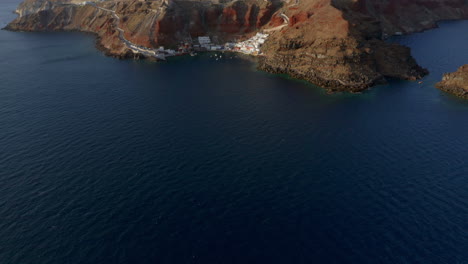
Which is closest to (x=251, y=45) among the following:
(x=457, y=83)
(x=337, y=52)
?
(x=337, y=52)

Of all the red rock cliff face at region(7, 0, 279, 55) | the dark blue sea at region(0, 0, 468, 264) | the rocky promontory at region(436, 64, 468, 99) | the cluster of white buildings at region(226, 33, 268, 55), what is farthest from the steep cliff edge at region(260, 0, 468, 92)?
the red rock cliff face at region(7, 0, 279, 55)

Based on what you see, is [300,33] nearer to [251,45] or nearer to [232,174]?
[251,45]

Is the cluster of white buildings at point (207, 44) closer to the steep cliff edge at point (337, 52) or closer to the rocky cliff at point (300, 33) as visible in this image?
the rocky cliff at point (300, 33)

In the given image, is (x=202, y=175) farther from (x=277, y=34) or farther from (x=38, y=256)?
(x=277, y=34)

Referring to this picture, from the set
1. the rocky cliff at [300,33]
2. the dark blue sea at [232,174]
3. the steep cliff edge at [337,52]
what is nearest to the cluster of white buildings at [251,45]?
the rocky cliff at [300,33]

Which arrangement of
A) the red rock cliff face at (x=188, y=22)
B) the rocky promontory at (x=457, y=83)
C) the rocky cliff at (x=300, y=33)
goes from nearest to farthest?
the rocky promontory at (x=457, y=83)
the rocky cliff at (x=300, y=33)
the red rock cliff face at (x=188, y=22)

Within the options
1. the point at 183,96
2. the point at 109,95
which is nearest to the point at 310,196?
the point at 183,96
